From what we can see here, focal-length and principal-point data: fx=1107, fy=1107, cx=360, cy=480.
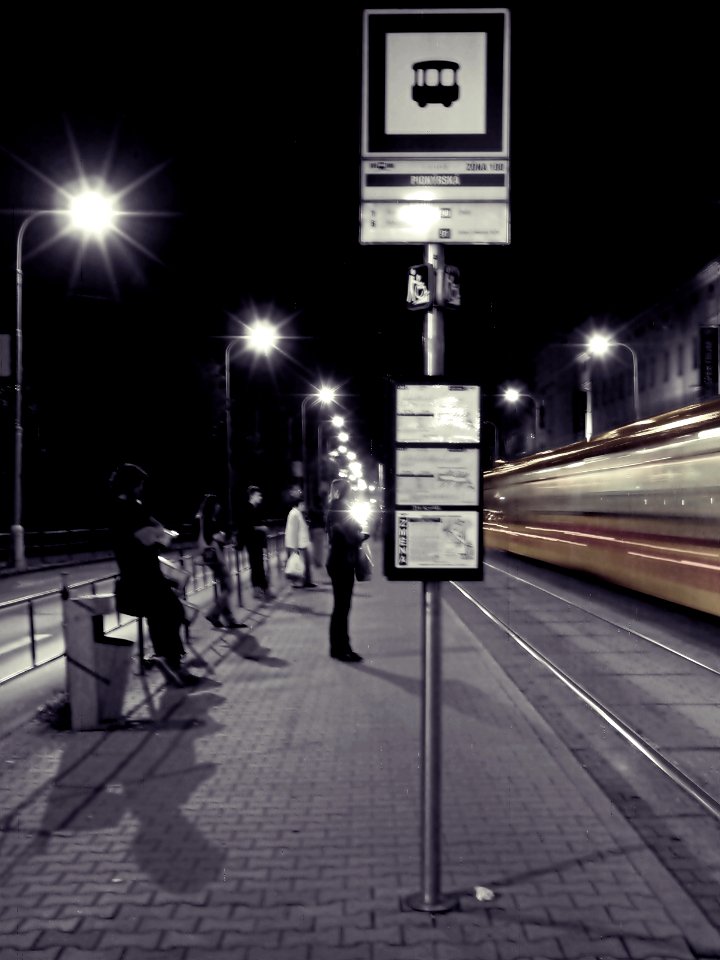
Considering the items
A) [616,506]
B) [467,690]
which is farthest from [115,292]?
[467,690]

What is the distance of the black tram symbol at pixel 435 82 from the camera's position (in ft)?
15.8

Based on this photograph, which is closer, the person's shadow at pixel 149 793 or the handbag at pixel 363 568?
the person's shadow at pixel 149 793

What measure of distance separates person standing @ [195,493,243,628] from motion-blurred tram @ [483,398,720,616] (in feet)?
14.3

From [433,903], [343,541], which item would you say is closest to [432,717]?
[433,903]

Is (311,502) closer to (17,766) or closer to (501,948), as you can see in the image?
(17,766)

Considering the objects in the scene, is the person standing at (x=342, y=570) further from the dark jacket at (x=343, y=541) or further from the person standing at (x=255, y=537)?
the person standing at (x=255, y=537)

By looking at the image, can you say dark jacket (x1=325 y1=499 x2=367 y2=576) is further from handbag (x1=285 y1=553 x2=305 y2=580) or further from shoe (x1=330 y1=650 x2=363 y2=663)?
handbag (x1=285 y1=553 x2=305 y2=580)

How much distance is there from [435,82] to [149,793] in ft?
13.6

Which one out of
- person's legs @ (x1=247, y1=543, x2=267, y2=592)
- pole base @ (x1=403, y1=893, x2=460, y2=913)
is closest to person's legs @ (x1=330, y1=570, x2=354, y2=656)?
pole base @ (x1=403, y1=893, x2=460, y2=913)

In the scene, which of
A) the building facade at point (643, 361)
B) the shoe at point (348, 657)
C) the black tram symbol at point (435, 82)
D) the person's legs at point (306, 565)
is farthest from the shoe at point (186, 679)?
the building facade at point (643, 361)

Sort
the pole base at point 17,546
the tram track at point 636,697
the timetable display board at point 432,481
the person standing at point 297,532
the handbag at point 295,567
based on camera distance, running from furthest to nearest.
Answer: the pole base at point 17,546, the handbag at point 295,567, the person standing at point 297,532, the tram track at point 636,697, the timetable display board at point 432,481

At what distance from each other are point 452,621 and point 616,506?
4.89 metres

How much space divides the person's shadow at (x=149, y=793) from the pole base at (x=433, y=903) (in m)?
0.93

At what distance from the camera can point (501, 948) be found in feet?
13.3
